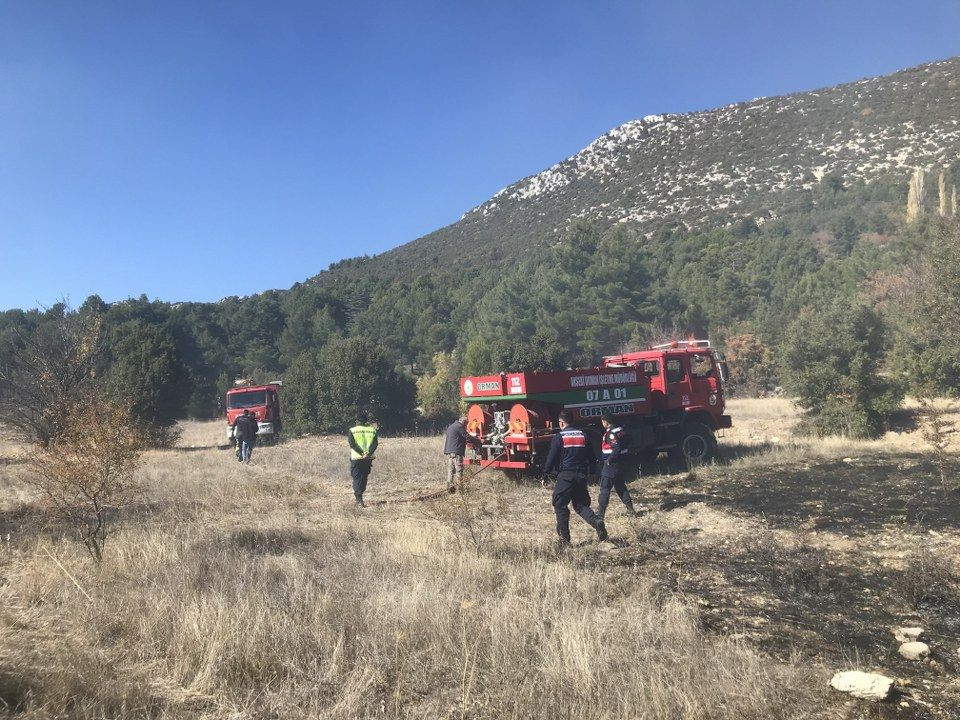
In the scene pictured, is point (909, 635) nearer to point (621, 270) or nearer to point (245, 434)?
point (245, 434)

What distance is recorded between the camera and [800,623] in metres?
5.16

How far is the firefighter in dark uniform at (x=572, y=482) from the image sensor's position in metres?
8.07

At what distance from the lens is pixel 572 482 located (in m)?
8.09

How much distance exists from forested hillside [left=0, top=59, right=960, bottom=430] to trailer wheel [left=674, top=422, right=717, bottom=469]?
8727 millimetres

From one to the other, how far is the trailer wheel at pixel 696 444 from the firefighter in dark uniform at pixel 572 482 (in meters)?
7.31

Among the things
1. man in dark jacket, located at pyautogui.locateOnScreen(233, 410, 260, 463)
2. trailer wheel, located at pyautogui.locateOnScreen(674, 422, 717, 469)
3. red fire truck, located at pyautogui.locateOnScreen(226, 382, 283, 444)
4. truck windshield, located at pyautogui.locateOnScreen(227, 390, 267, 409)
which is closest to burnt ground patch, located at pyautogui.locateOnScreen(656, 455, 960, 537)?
trailer wheel, located at pyautogui.locateOnScreen(674, 422, 717, 469)

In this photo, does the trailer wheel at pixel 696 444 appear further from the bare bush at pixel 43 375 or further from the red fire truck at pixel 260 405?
the red fire truck at pixel 260 405

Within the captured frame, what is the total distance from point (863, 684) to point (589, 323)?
3526 cm

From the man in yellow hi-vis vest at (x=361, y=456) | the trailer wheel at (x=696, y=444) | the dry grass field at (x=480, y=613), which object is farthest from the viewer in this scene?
the trailer wheel at (x=696, y=444)

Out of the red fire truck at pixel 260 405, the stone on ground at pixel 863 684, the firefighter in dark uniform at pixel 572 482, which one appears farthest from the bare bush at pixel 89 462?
the red fire truck at pixel 260 405

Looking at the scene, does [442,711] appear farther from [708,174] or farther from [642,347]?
[708,174]

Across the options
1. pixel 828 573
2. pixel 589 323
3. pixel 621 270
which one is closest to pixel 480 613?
pixel 828 573

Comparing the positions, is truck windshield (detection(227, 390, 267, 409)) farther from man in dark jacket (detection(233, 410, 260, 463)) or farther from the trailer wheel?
the trailer wheel

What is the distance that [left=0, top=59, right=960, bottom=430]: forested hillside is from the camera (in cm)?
3391
